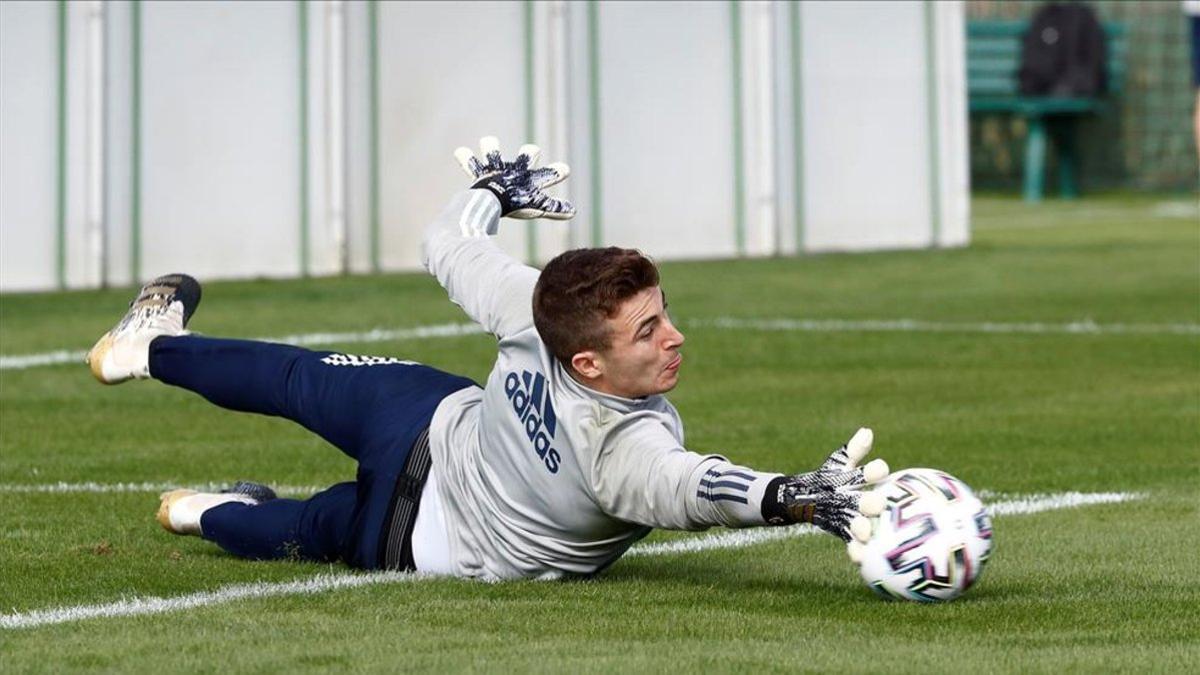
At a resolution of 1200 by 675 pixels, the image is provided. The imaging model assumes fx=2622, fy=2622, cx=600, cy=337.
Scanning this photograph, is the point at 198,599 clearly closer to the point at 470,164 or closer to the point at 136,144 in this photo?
the point at 470,164

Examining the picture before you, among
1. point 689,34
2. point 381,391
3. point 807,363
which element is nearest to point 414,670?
point 381,391

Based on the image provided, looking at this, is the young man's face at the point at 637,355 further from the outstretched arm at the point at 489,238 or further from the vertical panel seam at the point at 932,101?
the vertical panel seam at the point at 932,101

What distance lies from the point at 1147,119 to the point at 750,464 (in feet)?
87.4

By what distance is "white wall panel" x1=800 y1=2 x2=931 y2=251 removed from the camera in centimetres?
2072

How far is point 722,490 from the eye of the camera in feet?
18.7

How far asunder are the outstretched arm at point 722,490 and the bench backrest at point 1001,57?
28.8 m

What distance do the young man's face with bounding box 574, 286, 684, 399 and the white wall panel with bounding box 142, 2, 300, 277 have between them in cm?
1152

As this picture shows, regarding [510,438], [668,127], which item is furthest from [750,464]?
[668,127]

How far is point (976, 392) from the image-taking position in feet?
37.1

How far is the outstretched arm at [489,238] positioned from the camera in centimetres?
652

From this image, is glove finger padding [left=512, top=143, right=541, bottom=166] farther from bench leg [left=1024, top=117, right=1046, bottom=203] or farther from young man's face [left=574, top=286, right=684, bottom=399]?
bench leg [left=1024, top=117, right=1046, bottom=203]

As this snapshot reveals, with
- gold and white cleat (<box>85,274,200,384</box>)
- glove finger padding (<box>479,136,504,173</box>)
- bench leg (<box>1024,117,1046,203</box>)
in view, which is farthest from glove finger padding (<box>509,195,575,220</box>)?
bench leg (<box>1024,117,1046,203</box>)

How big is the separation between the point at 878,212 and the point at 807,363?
8.72m

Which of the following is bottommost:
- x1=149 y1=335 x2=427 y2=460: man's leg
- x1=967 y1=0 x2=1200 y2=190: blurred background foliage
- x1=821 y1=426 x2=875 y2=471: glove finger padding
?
x1=821 y1=426 x2=875 y2=471: glove finger padding
